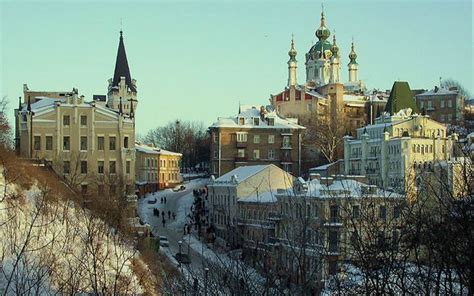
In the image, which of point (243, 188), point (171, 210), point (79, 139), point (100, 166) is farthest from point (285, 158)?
point (79, 139)

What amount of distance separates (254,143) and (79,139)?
23723 mm

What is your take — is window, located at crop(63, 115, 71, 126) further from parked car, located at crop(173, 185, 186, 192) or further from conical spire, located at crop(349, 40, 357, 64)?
conical spire, located at crop(349, 40, 357, 64)

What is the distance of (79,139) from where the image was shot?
5319cm

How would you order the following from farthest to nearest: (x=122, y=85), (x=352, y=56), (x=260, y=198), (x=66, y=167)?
(x=352, y=56) < (x=122, y=85) < (x=66, y=167) < (x=260, y=198)

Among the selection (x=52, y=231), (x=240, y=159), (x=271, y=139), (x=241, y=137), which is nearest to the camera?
(x=52, y=231)

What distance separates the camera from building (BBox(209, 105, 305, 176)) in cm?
7312

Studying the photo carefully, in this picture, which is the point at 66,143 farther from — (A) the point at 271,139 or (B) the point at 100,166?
(A) the point at 271,139

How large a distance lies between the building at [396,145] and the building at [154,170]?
18615 mm

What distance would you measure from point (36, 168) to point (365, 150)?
3375cm

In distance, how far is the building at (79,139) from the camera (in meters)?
52.3

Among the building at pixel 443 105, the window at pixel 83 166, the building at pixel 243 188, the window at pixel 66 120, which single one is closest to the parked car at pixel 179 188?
the building at pixel 243 188

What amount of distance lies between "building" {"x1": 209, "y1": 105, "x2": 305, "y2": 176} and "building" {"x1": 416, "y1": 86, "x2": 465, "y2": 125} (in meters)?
28.4

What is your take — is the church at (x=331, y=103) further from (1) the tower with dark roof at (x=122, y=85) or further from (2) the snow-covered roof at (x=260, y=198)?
(2) the snow-covered roof at (x=260, y=198)

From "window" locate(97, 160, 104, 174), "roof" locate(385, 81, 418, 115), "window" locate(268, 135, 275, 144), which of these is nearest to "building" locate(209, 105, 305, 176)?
"window" locate(268, 135, 275, 144)
